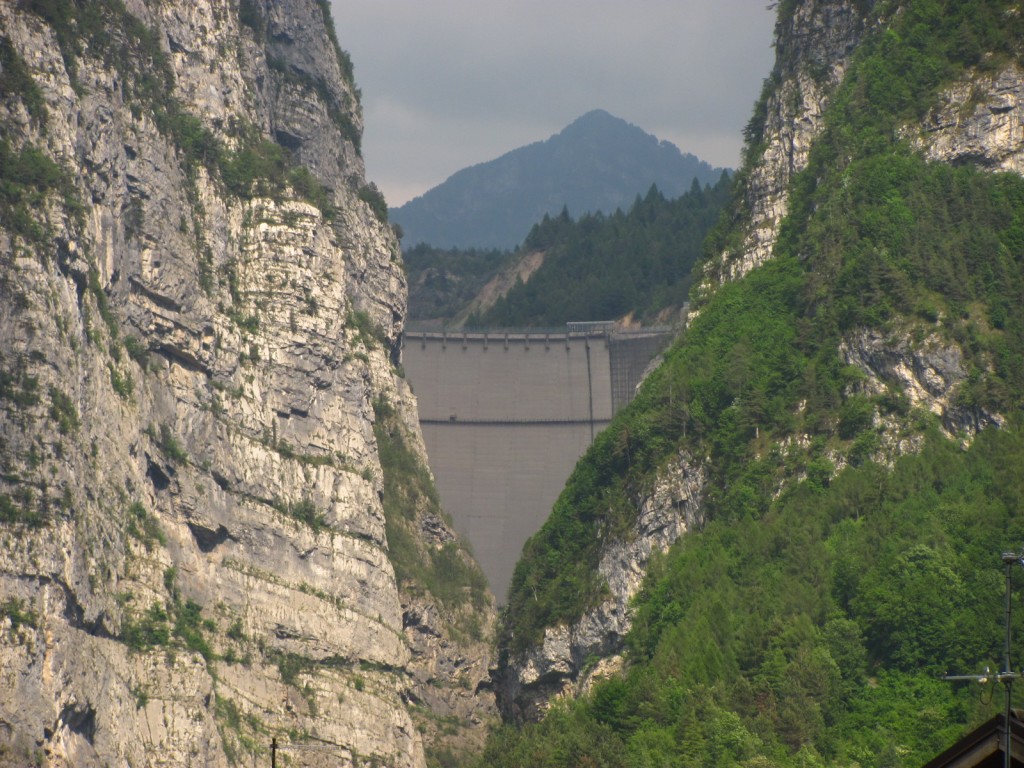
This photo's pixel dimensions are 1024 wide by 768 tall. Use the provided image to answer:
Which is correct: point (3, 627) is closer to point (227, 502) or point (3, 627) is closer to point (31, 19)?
point (227, 502)

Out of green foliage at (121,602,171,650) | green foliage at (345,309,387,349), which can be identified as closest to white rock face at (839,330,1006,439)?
green foliage at (121,602,171,650)

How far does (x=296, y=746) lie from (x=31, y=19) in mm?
44837

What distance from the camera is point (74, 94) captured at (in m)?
121

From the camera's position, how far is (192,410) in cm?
12850

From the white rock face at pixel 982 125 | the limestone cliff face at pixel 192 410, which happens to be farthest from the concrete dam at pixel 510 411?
the white rock face at pixel 982 125

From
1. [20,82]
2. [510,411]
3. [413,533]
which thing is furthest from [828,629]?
[510,411]

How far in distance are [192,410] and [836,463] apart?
4152 cm

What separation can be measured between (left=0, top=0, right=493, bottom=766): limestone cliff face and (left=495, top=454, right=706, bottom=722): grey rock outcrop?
51.5ft

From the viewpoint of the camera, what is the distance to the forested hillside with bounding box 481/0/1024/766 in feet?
308

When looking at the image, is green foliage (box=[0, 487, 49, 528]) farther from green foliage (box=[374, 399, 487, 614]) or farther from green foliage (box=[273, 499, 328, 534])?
green foliage (box=[374, 399, 487, 614])

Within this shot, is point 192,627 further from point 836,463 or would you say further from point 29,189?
point 836,463

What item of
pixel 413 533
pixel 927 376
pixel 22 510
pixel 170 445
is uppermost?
pixel 927 376

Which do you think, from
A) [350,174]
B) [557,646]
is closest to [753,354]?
[557,646]

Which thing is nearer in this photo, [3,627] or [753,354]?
[3,627]
